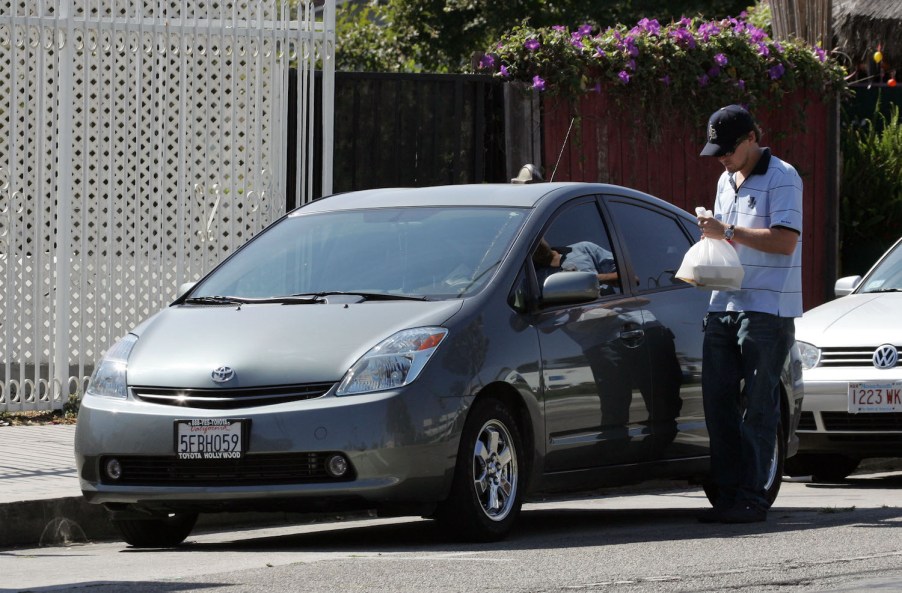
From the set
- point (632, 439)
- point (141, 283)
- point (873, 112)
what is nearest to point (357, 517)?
point (632, 439)

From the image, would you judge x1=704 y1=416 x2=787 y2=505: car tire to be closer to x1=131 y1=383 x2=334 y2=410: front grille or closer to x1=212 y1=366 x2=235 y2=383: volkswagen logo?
x1=131 y1=383 x2=334 y2=410: front grille

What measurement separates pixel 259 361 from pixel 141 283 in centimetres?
548

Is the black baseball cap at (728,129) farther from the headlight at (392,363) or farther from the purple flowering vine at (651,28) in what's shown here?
the purple flowering vine at (651,28)

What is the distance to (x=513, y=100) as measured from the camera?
1373 cm

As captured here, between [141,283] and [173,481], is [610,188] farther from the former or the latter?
[141,283]

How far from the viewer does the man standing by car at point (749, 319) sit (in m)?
8.11

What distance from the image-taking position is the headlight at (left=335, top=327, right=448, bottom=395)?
7.02 metres

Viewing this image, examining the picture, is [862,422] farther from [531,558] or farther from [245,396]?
[245,396]

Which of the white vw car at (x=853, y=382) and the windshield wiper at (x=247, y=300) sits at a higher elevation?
the windshield wiper at (x=247, y=300)

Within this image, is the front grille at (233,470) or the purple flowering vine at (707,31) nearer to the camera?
the front grille at (233,470)

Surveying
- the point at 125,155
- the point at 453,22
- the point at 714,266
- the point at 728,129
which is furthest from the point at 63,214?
the point at 453,22

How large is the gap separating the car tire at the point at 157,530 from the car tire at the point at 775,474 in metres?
2.59

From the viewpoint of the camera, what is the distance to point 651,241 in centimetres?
884

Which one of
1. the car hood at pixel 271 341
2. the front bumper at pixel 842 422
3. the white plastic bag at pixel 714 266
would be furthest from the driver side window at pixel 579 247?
the front bumper at pixel 842 422
